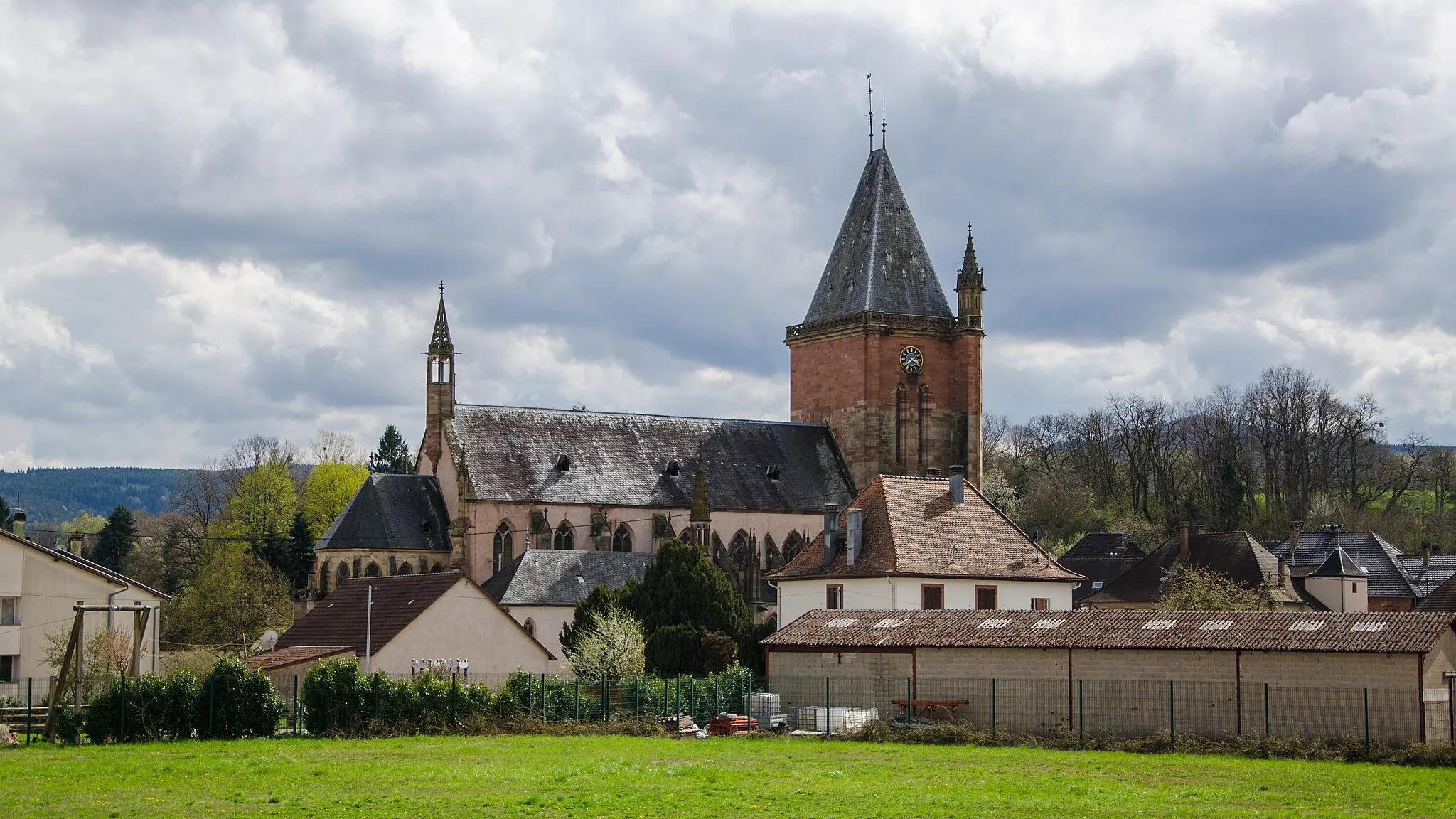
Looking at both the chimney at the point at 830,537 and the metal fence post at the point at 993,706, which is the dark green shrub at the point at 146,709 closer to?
the metal fence post at the point at 993,706

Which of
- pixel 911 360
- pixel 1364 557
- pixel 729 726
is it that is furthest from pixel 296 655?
pixel 1364 557

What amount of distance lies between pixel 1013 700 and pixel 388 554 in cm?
4142

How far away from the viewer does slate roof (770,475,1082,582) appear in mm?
56156

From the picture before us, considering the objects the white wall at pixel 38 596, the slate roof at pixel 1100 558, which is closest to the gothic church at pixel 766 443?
the slate roof at pixel 1100 558

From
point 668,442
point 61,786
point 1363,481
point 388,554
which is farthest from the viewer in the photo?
point 1363,481

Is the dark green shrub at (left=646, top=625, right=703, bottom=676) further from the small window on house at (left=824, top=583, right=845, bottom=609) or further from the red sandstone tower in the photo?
the red sandstone tower

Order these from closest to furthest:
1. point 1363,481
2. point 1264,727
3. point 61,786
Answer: point 61,786 → point 1264,727 → point 1363,481

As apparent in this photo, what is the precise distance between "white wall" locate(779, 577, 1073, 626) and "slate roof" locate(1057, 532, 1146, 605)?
31.3 metres

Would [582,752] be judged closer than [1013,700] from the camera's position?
Yes

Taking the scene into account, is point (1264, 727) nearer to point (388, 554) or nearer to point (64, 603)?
point (64, 603)

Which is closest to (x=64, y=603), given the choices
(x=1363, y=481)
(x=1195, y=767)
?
(x=1195, y=767)

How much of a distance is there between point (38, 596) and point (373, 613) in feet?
31.0

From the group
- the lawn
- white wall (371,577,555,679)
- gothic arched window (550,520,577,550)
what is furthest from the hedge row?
gothic arched window (550,520,577,550)

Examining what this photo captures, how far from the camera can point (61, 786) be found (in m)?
28.0
